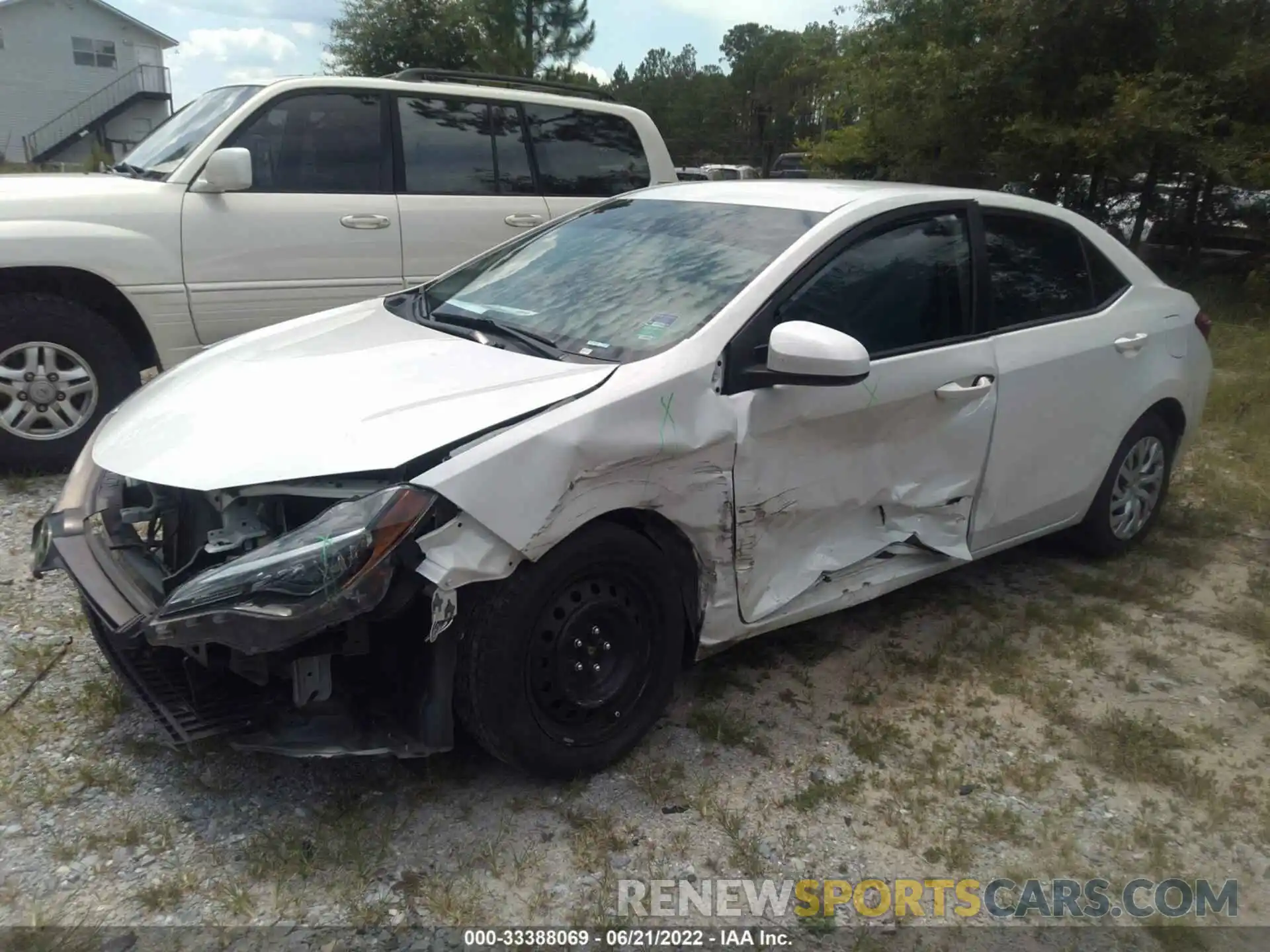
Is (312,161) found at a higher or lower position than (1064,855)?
higher

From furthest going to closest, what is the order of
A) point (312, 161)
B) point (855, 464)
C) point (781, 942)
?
point (312, 161) → point (855, 464) → point (781, 942)

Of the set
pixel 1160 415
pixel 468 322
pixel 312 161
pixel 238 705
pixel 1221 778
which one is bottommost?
pixel 1221 778

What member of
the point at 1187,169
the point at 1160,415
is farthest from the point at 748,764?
the point at 1187,169

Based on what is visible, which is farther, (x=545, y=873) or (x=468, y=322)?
(x=468, y=322)

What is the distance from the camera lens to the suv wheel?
4645mm

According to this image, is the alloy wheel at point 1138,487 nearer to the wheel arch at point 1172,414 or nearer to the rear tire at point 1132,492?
the rear tire at point 1132,492

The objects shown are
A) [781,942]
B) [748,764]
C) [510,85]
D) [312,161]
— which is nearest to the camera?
[781,942]

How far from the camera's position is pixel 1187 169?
40.5 ft

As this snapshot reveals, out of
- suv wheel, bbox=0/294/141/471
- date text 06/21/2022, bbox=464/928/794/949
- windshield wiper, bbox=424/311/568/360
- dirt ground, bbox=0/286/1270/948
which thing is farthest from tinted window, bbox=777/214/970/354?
suv wheel, bbox=0/294/141/471

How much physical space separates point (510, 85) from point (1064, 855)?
560 centimetres

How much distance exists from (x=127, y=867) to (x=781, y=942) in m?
1.61

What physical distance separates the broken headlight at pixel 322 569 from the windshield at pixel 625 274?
0.90m

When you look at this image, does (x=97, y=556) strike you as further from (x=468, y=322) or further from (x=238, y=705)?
(x=468, y=322)

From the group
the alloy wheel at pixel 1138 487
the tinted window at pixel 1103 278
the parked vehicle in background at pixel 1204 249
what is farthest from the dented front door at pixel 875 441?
the parked vehicle in background at pixel 1204 249
